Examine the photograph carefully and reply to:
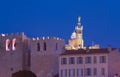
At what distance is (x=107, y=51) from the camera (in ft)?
287

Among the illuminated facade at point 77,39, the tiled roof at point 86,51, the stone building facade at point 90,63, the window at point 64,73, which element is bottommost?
the window at point 64,73

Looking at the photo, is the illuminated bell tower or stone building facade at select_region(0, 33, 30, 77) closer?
stone building facade at select_region(0, 33, 30, 77)

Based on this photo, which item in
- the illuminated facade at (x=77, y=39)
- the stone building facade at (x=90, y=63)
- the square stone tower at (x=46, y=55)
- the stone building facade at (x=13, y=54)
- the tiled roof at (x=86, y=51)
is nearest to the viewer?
the stone building facade at (x=90, y=63)

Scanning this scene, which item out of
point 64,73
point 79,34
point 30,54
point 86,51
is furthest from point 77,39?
point 64,73

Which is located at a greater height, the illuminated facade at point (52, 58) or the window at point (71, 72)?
the illuminated facade at point (52, 58)

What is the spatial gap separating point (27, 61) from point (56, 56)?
5912 millimetres

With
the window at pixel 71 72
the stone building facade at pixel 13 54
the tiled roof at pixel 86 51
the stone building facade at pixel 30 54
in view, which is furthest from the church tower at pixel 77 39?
the window at pixel 71 72

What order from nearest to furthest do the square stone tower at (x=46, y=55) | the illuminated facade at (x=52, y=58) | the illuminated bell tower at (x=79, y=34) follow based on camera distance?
1. the illuminated facade at (x=52, y=58)
2. the square stone tower at (x=46, y=55)
3. the illuminated bell tower at (x=79, y=34)

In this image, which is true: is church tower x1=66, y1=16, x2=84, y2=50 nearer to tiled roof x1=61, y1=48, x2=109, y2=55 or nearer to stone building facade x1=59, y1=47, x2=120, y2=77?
tiled roof x1=61, y1=48, x2=109, y2=55

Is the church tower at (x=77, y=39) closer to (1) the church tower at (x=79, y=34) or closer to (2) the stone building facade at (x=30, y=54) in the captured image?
(1) the church tower at (x=79, y=34)

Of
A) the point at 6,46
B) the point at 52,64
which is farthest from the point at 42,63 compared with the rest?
the point at 6,46

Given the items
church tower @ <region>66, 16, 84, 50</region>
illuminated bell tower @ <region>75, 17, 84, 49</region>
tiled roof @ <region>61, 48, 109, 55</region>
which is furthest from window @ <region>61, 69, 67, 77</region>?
illuminated bell tower @ <region>75, 17, 84, 49</region>

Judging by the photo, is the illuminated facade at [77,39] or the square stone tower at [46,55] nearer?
the square stone tower at [46,55]

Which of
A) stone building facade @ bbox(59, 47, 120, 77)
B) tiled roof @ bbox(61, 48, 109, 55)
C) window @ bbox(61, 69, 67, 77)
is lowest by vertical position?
window @ bbox(61, 69, 67, 77)
